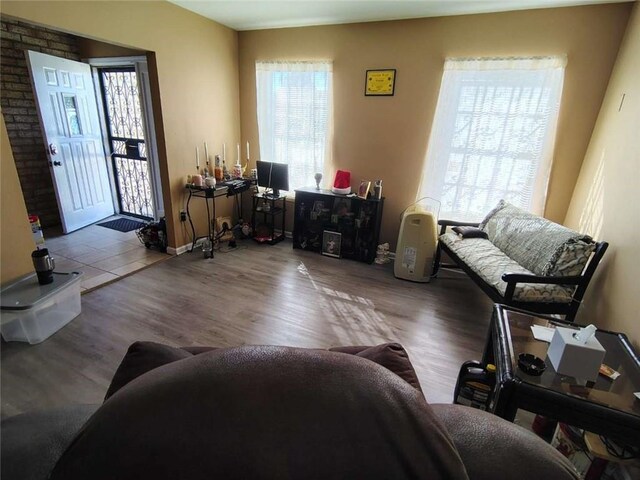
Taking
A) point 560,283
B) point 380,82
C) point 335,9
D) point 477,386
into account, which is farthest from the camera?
point 380,82

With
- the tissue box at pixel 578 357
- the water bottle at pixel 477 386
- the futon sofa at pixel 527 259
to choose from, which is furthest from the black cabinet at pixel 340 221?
the tissue box at pixel 578 357

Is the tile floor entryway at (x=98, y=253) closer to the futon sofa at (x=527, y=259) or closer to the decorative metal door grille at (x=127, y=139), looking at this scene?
the decorative metal door grille at (x=127, y=139)

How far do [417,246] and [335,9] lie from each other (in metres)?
2.41

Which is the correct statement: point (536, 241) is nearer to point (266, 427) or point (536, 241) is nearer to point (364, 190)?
point (364, 190)

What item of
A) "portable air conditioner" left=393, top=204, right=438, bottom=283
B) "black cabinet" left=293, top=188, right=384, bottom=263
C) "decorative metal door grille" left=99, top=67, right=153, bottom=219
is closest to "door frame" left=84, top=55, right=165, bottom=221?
"decorative metal door grille" left=99, top=67, right=153, bottom=219

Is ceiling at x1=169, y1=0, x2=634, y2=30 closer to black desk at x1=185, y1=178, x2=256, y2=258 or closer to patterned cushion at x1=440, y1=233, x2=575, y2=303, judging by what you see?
black desk at x1=185, y1=178, x2=256, y2=258

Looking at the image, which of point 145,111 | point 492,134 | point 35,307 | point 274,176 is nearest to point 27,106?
point 145,111

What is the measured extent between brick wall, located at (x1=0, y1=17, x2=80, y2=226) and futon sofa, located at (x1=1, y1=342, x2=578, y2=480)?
479 centimetres

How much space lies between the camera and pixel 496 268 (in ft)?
7.99

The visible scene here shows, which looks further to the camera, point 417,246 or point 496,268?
point 417,246

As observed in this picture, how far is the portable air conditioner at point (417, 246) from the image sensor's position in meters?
3.09

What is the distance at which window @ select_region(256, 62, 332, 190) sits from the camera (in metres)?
3.62

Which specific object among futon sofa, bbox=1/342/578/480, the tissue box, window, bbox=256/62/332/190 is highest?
window, bbox=256/62/332/190

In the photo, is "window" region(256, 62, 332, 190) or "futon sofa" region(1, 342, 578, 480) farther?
"window" region(256, 62, 332, 190)
